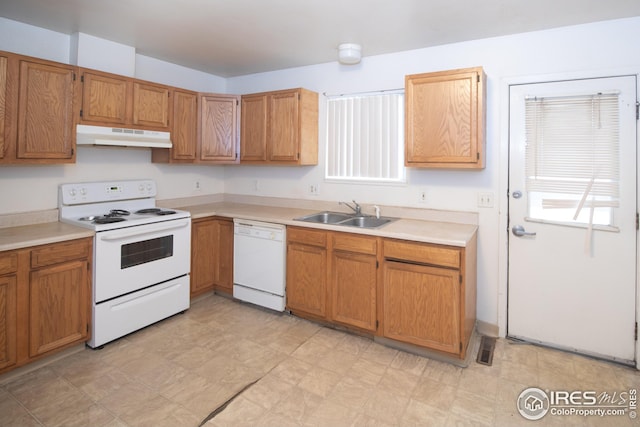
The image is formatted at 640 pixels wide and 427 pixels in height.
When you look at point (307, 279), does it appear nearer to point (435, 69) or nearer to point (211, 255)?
point (211, 255)

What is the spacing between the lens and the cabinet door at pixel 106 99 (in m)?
2.79

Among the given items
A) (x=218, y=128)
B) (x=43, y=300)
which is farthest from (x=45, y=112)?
(x=218, y=128)

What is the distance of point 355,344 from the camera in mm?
2811

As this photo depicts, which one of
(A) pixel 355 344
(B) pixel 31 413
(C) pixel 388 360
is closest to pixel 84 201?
(B) pixel 31 413

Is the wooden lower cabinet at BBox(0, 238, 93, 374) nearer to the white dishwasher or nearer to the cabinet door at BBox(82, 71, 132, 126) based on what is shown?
the cabinet door at BBox(82, 71, 132, 126)

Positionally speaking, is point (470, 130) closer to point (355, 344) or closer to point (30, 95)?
point (355, 344)

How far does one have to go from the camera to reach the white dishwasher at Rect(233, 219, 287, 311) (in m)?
3.24

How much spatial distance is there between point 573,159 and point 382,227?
1.43 meters

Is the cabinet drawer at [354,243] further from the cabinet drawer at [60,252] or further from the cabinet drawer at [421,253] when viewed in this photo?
the cabinet drawer at [60,252]

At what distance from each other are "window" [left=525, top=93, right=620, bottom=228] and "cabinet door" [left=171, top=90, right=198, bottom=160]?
299cm

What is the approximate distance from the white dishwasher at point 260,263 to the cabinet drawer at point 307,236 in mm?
84

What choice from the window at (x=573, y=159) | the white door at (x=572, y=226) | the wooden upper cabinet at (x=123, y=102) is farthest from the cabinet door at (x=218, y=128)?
the window at (x=573, y=159)

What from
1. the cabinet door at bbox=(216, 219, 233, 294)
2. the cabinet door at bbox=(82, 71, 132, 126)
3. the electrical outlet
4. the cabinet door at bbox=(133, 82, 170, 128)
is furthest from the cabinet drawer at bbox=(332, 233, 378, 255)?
the cabinet door at bbox=(82, 71, 132, 126)

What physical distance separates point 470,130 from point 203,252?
2653mm
